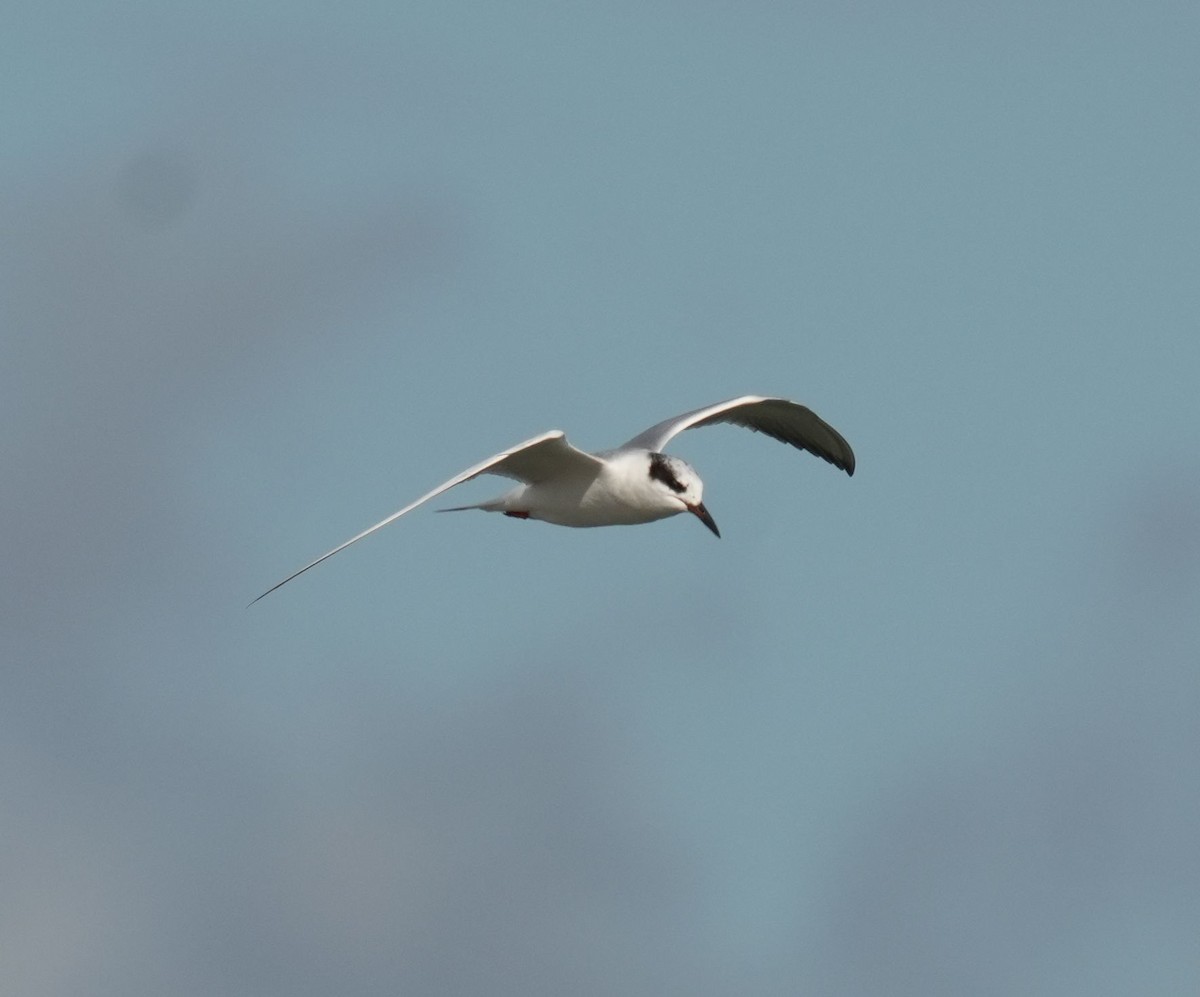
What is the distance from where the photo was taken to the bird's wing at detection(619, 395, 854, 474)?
22.3 metres

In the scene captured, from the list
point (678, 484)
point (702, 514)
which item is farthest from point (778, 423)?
point (678, 484)

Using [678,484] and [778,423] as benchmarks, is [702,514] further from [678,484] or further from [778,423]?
[778,423]

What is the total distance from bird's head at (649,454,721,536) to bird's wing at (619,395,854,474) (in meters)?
1.72

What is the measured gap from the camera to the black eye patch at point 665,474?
19953 millimetres

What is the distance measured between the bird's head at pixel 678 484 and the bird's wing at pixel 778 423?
1.72 metres

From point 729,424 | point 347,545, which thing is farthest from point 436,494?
point 729,424

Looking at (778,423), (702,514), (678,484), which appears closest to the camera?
(678,484)

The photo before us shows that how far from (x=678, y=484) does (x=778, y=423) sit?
4.28 meters

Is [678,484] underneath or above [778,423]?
above

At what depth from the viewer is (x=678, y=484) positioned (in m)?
20.0

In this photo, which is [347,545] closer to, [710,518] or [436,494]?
[436,494]

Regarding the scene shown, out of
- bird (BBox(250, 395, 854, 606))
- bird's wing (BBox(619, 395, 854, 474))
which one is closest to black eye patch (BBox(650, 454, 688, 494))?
bird (BBox(250, 395, 854, 606))

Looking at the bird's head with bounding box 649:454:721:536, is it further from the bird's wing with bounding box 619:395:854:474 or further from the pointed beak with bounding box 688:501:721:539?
the bird's wing with bounding box 619:395:854:474

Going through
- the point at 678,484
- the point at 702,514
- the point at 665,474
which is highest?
the point at 665,474
